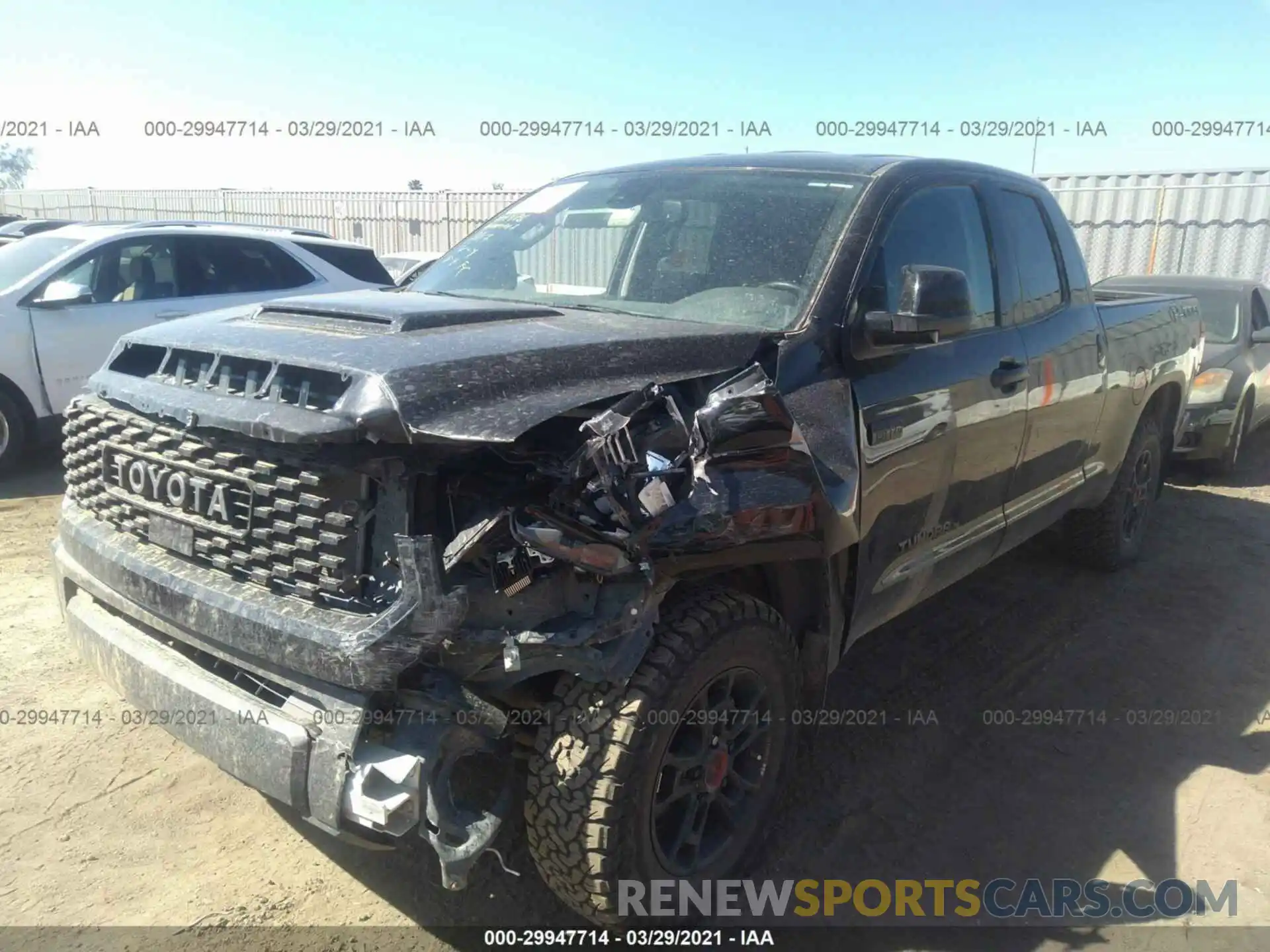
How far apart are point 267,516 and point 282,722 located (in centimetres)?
49

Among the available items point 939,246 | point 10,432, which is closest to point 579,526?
point 939,246

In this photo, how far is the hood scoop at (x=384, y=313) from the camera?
2.57 m

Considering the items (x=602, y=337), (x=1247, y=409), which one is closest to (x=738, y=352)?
(x=602, y=337)

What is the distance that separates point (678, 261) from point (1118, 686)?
108 inches

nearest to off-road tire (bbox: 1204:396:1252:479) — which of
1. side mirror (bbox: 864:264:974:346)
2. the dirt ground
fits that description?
the dirt ground

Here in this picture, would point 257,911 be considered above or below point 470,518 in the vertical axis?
below

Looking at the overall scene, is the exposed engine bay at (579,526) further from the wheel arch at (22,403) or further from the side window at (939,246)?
the wheel arch at (22,403)

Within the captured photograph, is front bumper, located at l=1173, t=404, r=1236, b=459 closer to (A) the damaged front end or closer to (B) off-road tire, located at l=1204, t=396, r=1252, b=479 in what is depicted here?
(B) off-road tire, located at l=1204, t=396, r=1252, b=479

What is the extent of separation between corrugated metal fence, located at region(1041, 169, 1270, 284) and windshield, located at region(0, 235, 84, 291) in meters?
11.3

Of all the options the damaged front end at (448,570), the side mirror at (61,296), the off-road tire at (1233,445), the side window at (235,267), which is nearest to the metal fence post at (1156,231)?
the off-road tire at (1233,445)

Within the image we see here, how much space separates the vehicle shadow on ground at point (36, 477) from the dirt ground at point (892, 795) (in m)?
1.53

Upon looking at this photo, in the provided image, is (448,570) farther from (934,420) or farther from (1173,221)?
(1173,221)

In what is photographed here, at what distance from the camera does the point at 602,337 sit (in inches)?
101

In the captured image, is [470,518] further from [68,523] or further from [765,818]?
[68,523]
